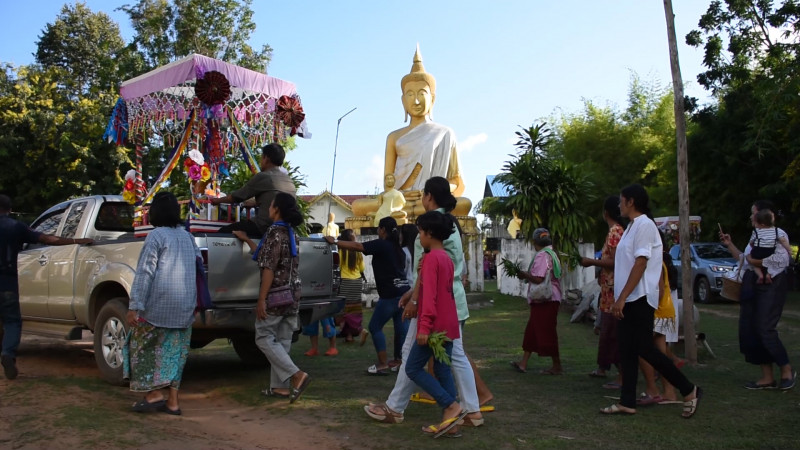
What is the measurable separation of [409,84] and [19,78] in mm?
14217

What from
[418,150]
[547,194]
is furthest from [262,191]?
[418,150]

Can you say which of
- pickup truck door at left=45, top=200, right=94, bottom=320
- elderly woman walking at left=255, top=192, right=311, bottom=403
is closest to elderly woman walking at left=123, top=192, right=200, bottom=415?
elderly woman walking at left=255, top=192, right=311, bottom=403

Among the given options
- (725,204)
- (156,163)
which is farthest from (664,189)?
(156,163)

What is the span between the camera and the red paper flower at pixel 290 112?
8.83 m

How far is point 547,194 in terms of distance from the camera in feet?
45.3

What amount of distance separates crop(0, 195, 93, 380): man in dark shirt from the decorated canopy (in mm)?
1385

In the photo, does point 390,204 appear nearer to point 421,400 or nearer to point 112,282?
point 112,282

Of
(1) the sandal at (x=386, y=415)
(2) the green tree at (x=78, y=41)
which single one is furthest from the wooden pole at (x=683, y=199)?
(2) the green tree at (x=78, y=41)

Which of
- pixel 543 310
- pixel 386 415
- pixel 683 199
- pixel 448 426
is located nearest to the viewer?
pixel 448 426

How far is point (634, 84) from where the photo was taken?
108 ft

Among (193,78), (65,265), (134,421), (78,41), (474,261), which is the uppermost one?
(78,41)

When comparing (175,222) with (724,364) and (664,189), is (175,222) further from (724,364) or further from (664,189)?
(664,189)

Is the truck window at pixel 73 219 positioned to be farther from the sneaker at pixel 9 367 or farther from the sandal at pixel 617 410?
the sandal at pixel 617 410

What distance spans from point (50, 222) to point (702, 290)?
13808mm
